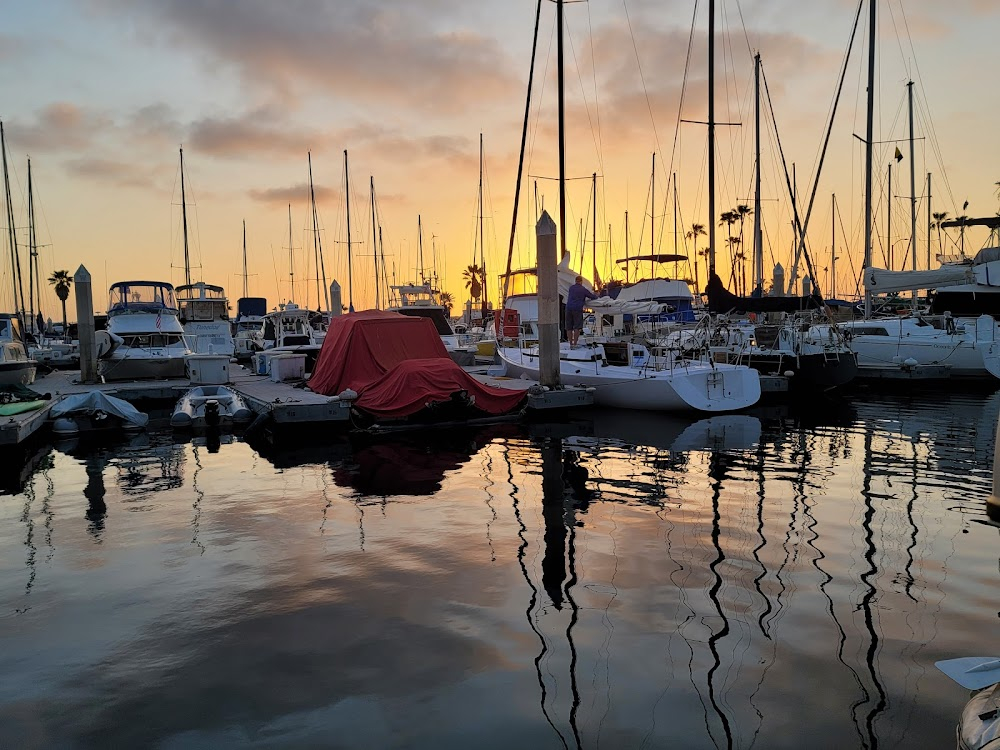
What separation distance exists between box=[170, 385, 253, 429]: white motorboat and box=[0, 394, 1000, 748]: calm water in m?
4.54

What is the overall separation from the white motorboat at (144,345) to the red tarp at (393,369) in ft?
21.8

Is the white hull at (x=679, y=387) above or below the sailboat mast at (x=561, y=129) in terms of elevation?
below

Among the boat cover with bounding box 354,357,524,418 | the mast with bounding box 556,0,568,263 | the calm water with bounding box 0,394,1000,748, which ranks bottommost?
the calm water with bounding box 0,394,1000,748

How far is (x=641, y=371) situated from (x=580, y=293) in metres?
4.41

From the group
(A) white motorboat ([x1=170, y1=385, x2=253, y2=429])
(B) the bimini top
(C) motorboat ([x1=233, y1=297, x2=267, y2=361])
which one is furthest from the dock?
(C) motorboat ([x1=233, y1=297, x2=267, y2=361])

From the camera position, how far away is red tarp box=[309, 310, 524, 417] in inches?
673

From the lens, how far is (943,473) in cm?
1201

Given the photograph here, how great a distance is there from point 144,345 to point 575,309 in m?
14.3

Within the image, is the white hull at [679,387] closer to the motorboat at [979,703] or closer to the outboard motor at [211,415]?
the outboard motor at [211,415]

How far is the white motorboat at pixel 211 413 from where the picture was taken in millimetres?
17656

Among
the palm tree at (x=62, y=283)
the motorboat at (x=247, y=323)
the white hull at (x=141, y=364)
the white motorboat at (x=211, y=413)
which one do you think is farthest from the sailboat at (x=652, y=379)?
the palm tree at (x=62, y=283)

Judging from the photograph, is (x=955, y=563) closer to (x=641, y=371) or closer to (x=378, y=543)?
(x=378, y=543)

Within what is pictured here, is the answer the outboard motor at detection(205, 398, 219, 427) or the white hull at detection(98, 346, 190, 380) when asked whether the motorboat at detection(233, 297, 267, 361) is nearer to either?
the white hull at detection(98, 346, 190, 380)

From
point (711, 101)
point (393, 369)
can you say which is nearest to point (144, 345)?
point (393, 369)
